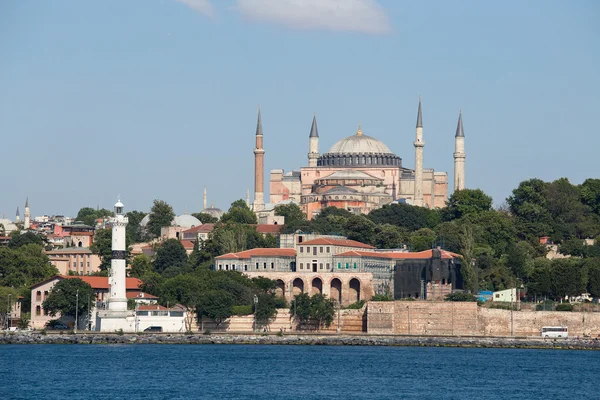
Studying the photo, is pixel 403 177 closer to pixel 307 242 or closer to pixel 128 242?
pixel 128 242

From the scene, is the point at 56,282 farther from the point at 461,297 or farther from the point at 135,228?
the point at 135,228

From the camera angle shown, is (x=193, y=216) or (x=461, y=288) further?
(x=193, y=216)

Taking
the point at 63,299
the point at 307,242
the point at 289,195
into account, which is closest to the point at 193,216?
the point at 289,195

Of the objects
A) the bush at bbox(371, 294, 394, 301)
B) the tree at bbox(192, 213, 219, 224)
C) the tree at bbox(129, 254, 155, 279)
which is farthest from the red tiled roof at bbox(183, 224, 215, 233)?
the bush at bbox(371, 294, 394, 301)

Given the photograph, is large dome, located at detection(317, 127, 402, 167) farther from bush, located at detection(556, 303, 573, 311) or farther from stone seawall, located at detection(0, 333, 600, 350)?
stone seawall, located at detection(0, 333, 600, 350)

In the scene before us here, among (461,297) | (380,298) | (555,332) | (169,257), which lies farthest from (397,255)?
(169,257)
